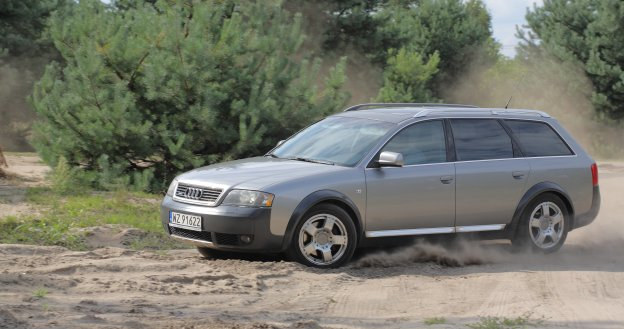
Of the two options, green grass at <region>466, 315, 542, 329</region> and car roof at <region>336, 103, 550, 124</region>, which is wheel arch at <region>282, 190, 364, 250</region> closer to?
car roof at <region>336, 103, 550, 124</region>

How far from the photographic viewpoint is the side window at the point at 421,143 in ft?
32.3

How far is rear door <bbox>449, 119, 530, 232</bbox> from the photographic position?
10023mm

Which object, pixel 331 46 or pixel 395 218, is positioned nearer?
pixel 395 218

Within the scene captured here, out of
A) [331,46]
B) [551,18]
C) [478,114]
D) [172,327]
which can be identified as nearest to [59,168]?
[478,114]

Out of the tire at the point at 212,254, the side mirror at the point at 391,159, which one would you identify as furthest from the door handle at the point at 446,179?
the tire at the point at 212,254

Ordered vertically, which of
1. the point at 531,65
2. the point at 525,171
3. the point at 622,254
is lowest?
the point at 622,254

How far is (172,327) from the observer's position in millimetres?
6172

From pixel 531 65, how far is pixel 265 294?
1318 inches

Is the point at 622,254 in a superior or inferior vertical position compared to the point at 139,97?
inferior

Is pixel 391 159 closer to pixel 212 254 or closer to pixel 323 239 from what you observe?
pixel 323 239

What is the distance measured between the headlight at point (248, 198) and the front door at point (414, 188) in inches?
41.8

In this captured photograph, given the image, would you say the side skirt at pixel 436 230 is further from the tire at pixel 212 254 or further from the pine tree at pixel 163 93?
the pine tree at pixel 163 93

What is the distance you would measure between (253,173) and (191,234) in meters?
0.79

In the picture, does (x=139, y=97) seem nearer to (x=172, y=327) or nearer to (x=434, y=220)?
(x=434, y=220)
